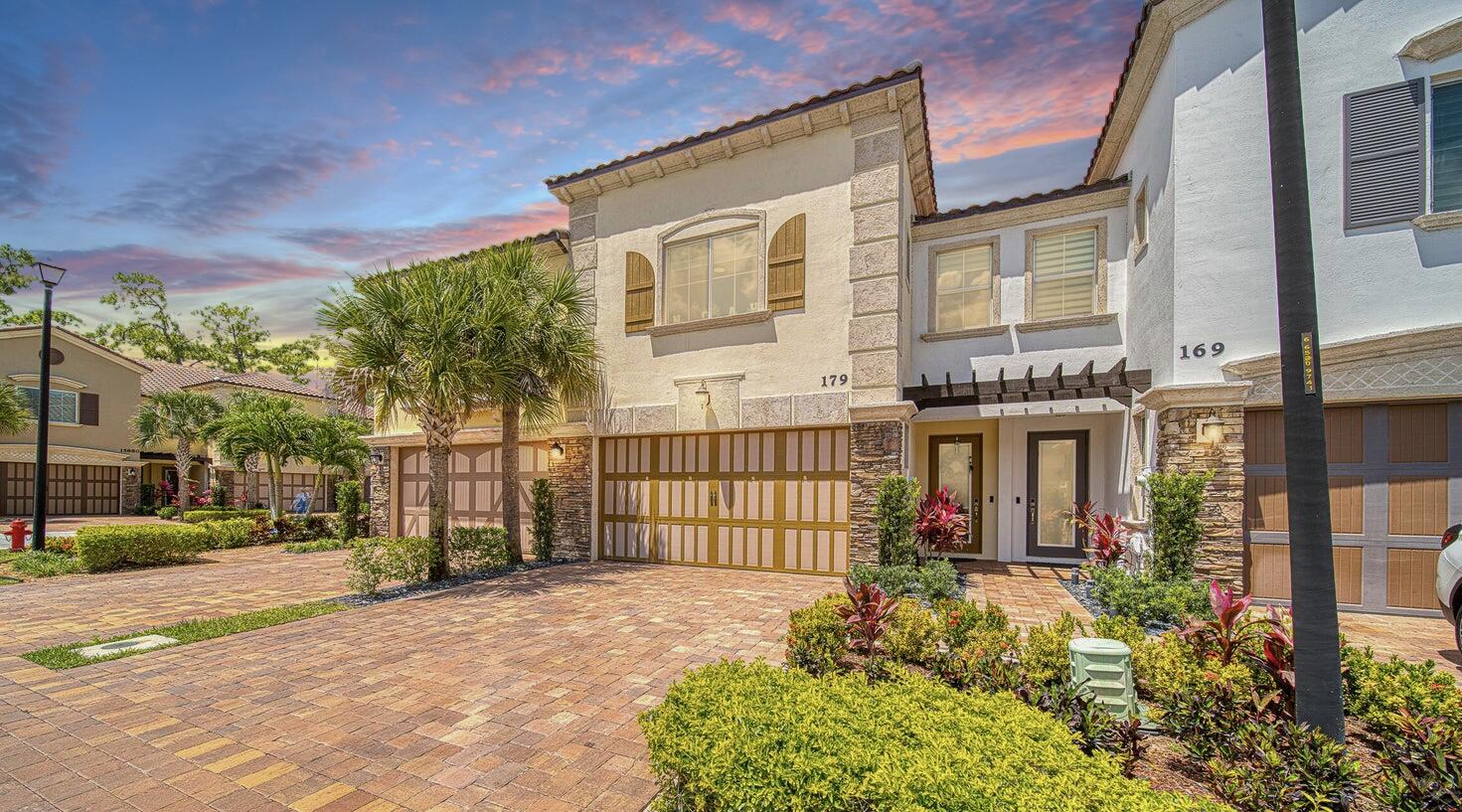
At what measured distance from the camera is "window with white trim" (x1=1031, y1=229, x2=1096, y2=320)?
1076cm

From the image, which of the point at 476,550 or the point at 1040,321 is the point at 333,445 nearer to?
the point at 476,550

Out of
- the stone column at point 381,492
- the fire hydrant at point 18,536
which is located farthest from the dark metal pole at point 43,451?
the stone column at point 381,492

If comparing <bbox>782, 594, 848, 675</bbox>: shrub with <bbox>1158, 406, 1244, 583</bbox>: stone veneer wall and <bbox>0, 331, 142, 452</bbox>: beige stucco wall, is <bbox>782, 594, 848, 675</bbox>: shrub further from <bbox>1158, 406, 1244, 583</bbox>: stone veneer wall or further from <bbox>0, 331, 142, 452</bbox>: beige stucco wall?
<bbox>0, 331, 142, 452</bbox>: beige stucco wall

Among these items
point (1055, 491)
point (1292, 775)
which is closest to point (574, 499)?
point (1055, 491)

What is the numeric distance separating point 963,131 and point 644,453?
8511 millimetres

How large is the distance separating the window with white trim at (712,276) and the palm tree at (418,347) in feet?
12.1

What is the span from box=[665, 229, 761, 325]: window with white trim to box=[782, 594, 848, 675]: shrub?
6.76m

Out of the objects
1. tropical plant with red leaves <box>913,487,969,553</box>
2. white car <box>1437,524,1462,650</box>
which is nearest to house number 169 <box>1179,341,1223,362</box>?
white car <box>1437,524,1462,650</box>

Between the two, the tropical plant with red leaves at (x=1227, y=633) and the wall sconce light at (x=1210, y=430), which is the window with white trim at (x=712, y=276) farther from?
the tropical plant with red leaves at (x=1227, y=633)

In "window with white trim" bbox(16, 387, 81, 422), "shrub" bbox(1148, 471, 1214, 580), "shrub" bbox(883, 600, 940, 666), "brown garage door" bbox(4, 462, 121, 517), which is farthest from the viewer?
"window with white trim" bbox(16, 387, 81, 422)

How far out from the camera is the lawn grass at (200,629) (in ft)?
19.9

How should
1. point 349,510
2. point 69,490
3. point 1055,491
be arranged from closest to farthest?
1. point 1055,491
2. point 349,510
3. point 69,490

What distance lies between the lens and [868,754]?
270 centimetres

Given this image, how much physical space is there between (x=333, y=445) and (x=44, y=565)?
8663 mm
